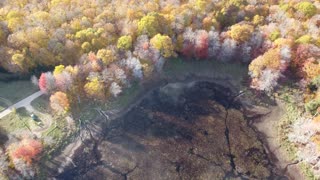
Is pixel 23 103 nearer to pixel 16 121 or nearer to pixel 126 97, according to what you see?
pixel 16 121

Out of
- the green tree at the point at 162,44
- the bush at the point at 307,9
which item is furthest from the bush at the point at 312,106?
the green tree at the point at 162,44

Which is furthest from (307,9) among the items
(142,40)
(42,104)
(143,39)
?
(42,104)

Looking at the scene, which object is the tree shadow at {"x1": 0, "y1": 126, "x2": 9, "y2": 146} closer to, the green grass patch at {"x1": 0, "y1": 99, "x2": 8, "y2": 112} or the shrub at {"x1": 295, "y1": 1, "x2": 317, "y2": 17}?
the green grass patch at {"x1": 0, "y1": 99, "x2": 8, "y2": 112}

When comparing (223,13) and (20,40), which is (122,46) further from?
(223,13)

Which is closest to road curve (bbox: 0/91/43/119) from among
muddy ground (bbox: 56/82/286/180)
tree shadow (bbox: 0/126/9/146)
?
tree shadow (bbox: 0/126/9/146)

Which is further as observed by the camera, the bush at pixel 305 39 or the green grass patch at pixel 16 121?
the bush at pixel 305 39

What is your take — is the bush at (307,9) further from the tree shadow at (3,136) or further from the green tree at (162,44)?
the tree shadow at (3,136)

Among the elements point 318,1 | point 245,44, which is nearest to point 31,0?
point 245,44
